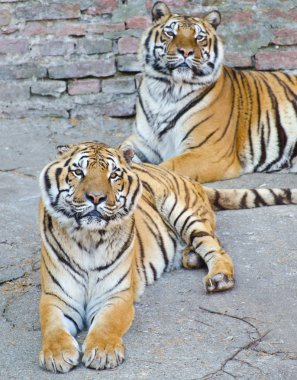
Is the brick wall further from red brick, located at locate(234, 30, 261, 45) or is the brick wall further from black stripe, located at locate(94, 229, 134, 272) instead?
black stripe, located at locate(94, 229, 134, 272)

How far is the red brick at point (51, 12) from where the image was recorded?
21.9 feet

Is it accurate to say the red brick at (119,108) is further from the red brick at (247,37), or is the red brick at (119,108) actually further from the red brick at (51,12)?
the red brick at (247,37)

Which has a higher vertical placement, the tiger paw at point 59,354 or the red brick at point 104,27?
the tiger paw at point 59,354

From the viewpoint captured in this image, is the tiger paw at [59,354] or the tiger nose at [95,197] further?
the tiger nose at [95,197]

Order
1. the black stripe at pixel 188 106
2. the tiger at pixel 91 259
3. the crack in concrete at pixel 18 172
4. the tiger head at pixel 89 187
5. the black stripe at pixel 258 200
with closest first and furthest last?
the tiger at pixel 91 259, the tiger head at pixel 89 187, the black stripe at pixel 258 200, the crack in concrete at pixel 18 172, the black stripe at pixel 188 106

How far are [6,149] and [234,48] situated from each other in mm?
1761

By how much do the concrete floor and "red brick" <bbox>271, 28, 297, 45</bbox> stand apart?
83.3 inches

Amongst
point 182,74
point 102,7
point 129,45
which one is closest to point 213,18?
point 182,74

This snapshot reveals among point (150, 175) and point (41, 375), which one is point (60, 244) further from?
point (150, 175)

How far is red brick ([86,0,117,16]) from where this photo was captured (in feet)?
22.0

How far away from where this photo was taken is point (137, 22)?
6734mm

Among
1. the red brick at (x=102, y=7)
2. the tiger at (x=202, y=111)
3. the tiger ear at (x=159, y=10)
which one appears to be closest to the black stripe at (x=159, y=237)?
the tiger at (x=202, y=111)

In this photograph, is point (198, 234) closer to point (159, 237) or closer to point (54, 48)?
point (159, 237)

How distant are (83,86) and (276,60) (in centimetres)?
136
